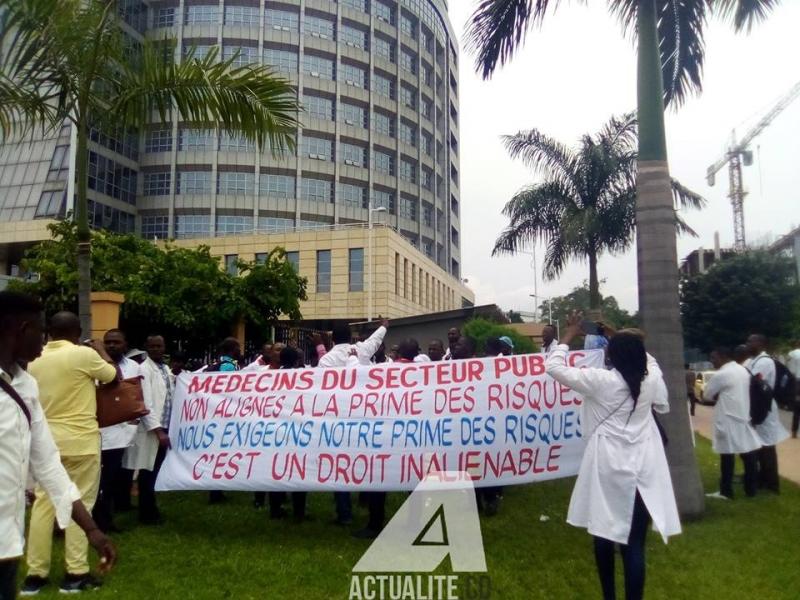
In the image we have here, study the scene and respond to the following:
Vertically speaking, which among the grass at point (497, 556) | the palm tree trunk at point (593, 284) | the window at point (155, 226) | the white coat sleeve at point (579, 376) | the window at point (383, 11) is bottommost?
the grass at point (497, 556)

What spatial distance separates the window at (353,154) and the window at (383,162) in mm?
919

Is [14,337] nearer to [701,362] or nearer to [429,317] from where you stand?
[429,317]

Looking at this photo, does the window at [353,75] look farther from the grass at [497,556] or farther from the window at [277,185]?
the grass at [497,556]

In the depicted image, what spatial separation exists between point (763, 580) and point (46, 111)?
8.97 m

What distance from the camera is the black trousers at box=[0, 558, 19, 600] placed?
263 centimetres

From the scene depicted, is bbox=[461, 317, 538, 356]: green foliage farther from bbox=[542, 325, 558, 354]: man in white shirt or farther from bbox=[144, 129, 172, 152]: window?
bbox=[144, 129, 172, 152]: window

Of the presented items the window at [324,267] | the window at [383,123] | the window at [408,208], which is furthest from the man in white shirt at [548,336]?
the window at [408,208]

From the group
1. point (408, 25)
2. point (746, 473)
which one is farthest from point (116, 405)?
point (408, 25)

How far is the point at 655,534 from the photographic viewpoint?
639cm

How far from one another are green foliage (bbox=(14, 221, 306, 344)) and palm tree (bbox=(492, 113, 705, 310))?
5.87 meters

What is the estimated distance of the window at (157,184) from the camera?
178 ft

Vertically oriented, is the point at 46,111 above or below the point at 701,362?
above

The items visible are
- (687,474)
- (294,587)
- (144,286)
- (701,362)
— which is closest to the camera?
(294,587)

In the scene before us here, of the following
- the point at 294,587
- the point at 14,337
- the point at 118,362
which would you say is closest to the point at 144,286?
the point at 118,362
